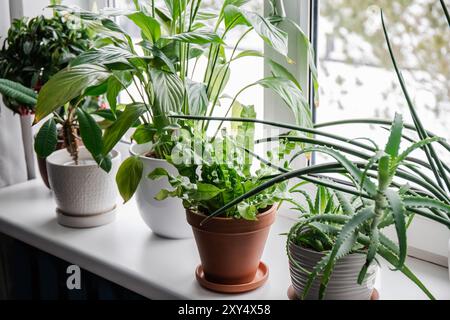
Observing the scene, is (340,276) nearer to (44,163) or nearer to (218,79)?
(218,79)

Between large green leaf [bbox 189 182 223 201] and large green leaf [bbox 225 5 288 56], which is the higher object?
large green leaf [bbox 225 5 288 56]

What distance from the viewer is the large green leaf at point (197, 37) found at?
1.08m

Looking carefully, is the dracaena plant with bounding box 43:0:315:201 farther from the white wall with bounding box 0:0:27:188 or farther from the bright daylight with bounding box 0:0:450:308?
the white wall with bounding box 0:0:27:188

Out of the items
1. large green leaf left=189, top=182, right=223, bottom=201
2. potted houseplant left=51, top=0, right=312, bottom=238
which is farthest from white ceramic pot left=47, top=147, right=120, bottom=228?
large green leaf left=189, top=182, right=223, bottom=201

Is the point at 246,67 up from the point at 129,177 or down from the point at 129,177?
up

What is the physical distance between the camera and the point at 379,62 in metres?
1.23

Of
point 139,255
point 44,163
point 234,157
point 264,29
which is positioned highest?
point 264,29

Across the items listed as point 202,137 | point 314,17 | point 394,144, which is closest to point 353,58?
point 314,17

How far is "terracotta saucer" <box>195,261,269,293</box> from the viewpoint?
1132mm

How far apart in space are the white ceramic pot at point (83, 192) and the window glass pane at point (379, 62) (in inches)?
18.6

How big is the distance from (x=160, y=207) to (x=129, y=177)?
0.10 metres

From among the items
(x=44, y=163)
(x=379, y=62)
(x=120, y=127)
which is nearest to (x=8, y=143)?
(x=44, y=163)

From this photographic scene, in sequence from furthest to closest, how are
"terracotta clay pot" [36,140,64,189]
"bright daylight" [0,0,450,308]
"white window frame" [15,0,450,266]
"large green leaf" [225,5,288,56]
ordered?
"terracotta clay pot" [36,140,64,189], "white window frame" [15,0,450,266], "large green leaf" [225,5,288,56], "bright daylight" [0,0,450,308]

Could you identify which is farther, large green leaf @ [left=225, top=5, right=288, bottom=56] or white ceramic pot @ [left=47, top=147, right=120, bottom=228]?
white ceramic pot @ [left=47, top=147, right=120, bottom=228]
